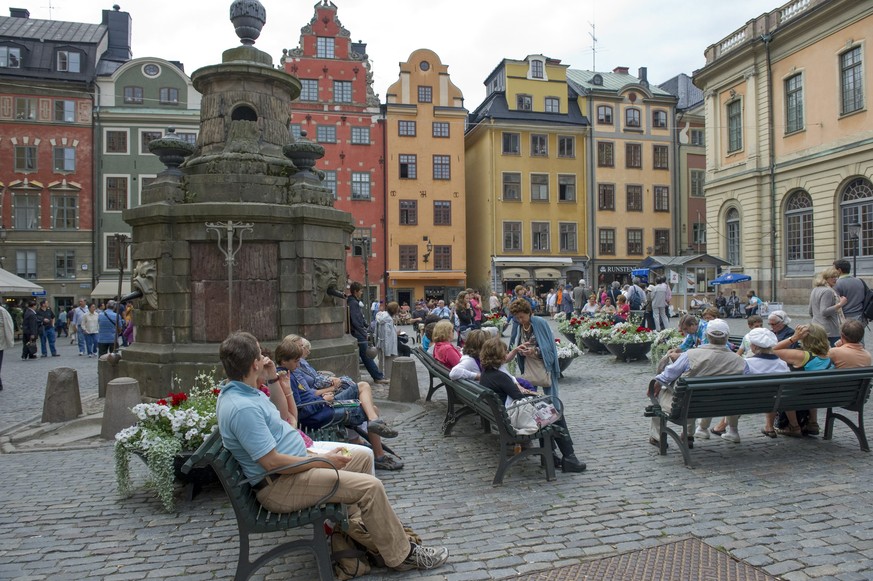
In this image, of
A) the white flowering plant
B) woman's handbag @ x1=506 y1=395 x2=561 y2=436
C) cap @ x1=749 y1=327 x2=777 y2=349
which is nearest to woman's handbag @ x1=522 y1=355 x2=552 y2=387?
woman's handbag @ x1=506 y1=395 x2=561 y2=436

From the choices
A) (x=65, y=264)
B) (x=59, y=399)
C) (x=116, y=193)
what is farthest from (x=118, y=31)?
(x=59, y=399)

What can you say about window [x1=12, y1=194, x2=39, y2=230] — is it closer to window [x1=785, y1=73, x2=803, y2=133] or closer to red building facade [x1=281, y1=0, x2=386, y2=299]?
red building facade [x1=281, y1=0, x2=386, y2=299]

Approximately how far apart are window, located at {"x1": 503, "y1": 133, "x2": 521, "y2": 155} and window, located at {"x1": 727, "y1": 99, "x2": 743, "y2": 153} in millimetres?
12875

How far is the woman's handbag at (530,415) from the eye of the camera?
5.90 meters

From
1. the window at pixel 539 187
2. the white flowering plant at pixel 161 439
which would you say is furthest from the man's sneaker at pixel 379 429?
the window at pixel 539 187

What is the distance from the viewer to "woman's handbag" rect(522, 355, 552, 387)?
7137 mm

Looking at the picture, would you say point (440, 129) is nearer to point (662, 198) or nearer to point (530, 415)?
point (662, 198)

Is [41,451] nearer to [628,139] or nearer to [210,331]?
[210,331]

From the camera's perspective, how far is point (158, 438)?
5.43m

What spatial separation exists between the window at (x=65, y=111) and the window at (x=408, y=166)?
1970 cm

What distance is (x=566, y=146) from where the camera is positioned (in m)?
43.8

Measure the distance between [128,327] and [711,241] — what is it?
30.3m

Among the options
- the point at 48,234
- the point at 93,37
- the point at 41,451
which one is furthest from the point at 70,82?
the point at 41,451

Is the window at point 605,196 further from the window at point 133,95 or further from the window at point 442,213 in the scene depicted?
the window at point 133,95
